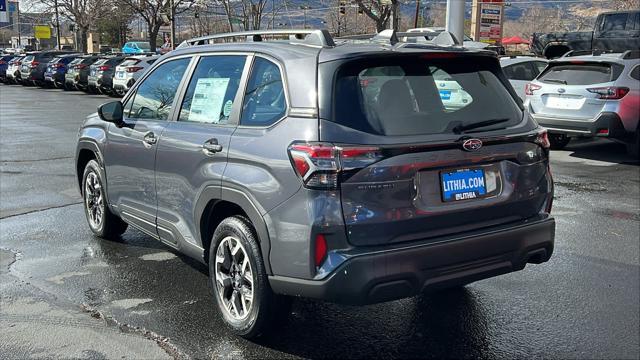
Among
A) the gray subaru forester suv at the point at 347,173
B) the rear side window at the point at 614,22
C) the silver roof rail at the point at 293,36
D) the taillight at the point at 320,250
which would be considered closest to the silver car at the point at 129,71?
the rear side window at the point at 614,22

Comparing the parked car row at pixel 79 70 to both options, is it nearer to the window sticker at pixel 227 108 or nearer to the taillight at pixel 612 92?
the taillight at pixel 612 92

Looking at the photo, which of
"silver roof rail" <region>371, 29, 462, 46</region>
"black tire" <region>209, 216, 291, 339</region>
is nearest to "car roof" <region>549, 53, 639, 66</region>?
"silver roof rail" <region>371, 29, 462, 46</region>

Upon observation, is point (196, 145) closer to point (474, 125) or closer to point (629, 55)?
point (474, 125)

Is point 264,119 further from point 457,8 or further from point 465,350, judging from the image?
point 457,8

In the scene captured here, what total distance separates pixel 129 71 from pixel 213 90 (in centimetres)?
2062

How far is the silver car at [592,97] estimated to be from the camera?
10.3m

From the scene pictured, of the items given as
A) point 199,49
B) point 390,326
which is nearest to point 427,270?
point 390,326

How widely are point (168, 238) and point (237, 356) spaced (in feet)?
4.15

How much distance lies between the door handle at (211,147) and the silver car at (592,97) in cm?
812

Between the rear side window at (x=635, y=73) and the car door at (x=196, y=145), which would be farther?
the rear side window at (x=635, y=73)

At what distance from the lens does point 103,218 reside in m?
5.99

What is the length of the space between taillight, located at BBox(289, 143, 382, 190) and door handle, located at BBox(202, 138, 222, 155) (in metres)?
0.84

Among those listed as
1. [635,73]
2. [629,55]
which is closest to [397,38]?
[635,73]

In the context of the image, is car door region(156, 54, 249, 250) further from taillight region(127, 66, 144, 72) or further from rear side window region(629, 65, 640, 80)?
taillight region(127, 66, 144, 72)
